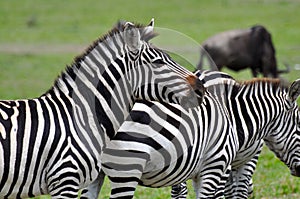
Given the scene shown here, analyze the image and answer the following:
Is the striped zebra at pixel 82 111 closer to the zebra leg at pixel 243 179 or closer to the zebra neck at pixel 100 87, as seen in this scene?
the zebra neck at pixel 100 87

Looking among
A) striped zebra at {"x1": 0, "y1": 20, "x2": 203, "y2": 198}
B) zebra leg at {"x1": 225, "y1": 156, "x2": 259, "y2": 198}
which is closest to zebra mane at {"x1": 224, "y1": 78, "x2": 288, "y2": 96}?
zebra leg at {"x1": 225, "y1": 156, "x2": 259, "y2": 198}

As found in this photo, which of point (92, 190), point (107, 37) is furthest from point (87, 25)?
point (107, 37)

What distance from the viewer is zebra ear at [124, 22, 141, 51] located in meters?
Result: 5.70

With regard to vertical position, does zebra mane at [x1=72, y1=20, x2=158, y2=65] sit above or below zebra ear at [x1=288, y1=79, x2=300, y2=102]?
above

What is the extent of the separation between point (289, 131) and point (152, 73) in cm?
187

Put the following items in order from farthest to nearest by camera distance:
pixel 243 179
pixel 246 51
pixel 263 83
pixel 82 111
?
1. pixel 246 51
2. pixel 243 179
3. pixel 263 83
4. pixel 82 111

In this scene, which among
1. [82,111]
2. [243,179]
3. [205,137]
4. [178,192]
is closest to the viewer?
[82,111]

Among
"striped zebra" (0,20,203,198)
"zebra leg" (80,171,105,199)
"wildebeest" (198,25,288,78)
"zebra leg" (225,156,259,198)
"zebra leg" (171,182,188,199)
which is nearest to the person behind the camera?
"striped zebra" (0,20,203,198)

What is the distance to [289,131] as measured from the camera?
22.9 feet

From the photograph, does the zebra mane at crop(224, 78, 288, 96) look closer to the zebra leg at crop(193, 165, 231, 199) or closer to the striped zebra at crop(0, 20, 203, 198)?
the zebra leg at crop(193, 165, 231, 199)

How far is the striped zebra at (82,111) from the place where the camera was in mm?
5375

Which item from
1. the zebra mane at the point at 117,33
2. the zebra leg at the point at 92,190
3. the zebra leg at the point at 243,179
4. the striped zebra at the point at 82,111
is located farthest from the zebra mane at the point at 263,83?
the zebra leg at the point at 92,190

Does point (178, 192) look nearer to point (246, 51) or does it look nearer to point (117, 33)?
point (117, 33)

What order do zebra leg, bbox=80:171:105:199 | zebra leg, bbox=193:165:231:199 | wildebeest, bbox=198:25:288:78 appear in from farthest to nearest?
wildebeest, bbox=198:25:288:78 → zebra leg, bbox=80:171:105:199 → zebra leg, bbox=193:165:231:199
